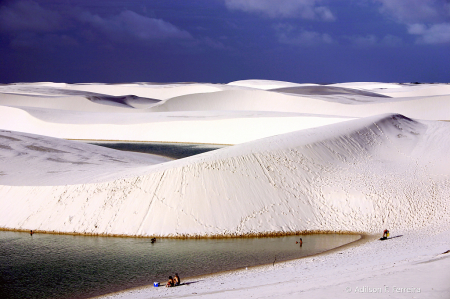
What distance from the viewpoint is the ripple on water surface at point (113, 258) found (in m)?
9.76

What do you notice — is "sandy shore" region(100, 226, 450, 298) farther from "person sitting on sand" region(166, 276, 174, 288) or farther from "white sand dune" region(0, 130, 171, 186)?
"white sand dune" region(0, 130, 171, 186)

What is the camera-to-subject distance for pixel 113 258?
37.1ft

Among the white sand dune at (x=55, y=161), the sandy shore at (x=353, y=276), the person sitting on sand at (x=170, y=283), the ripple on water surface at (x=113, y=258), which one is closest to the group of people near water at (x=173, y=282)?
the person sitting on sand at (x=170, y=283)

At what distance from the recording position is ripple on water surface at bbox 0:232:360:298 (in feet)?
32.0

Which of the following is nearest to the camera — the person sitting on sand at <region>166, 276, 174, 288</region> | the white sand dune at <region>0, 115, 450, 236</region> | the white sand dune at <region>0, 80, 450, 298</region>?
the white sand dune at <region>0, 80, 450, 298</region>

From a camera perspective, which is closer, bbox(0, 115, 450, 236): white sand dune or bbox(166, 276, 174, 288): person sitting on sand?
bbox(166, 276, 174, 288): person sitting on sand

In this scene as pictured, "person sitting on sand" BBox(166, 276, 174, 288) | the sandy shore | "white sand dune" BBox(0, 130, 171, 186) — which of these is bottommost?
"person sitting on sand" BBox(166, 276, 174, 288)

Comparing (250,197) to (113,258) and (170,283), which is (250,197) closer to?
(113,258)

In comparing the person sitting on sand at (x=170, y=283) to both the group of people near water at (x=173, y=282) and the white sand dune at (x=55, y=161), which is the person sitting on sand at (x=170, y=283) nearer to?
the group of people near water at (x=173, y=282)

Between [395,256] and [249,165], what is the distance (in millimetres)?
6485

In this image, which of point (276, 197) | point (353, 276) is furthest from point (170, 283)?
point (276, 197)

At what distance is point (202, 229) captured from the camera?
13.0m

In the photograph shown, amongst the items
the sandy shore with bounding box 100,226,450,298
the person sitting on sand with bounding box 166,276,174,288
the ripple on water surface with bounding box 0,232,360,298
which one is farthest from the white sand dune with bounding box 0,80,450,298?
the ripple on water surface with bounding box 0,232,360,298

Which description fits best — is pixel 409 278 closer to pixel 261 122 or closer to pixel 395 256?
pixel 395 256
